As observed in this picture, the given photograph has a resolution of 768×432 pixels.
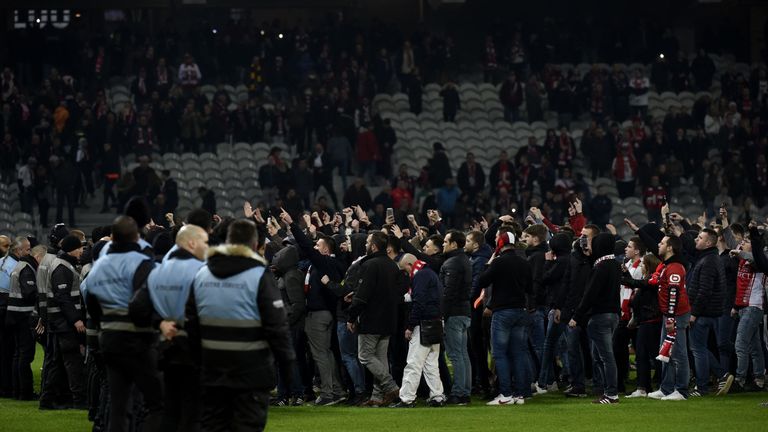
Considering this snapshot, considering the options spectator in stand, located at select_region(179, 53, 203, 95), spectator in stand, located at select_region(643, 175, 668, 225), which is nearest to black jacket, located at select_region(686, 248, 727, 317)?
spectator in stand, located at select_region(643, 175, 668, 225)

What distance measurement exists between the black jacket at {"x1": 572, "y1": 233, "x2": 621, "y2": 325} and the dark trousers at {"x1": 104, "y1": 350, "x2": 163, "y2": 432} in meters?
5.72

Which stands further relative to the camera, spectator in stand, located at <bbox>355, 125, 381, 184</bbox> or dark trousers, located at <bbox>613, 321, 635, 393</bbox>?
spectator in stand, located at <bbox>355, 125, 381, 184</bbox>

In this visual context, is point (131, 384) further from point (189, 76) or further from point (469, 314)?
point (189, 76)

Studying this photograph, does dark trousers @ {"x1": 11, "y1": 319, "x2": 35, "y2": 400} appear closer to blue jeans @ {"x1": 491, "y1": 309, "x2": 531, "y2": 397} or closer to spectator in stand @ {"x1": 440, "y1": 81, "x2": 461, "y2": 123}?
blue jeans @ {"x1": 491, "y1": 309, "x2": 531, "y2": 397}

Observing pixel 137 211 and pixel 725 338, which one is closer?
pixel 137 211

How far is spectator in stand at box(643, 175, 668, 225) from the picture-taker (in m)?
28.1

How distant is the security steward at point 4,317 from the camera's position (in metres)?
15.2

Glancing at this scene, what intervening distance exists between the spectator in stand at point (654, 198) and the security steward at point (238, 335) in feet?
66.6

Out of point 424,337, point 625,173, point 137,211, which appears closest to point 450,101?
point 625,173

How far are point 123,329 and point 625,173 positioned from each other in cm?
2148

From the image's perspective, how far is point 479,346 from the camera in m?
A: 15.0

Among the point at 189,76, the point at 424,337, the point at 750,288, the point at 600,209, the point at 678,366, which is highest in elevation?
the point at 189,76

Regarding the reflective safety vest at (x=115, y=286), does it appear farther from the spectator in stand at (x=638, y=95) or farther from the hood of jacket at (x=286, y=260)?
the spectator in stand at (x=638, y=95)

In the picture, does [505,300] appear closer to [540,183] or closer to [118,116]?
[540,183]
